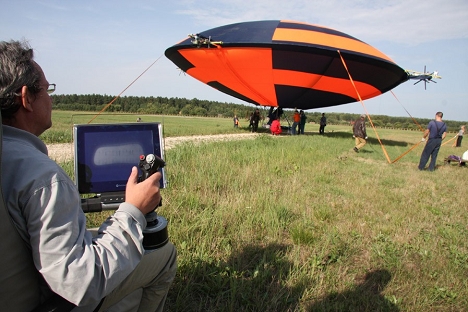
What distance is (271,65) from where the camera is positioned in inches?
499

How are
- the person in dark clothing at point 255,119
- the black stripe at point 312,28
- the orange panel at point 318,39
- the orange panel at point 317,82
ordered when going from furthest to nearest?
the person in dark clothing at point 255,119
the orange panel at point 317,82
the black stripe at point 312,28
the orange panel at point 318,39

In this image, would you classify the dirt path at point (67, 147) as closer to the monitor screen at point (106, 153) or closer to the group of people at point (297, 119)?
the monitor screen at point (106, 153)

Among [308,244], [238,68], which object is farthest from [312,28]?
[308,244]

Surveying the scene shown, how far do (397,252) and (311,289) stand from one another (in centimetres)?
133

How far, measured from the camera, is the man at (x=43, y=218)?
100cm

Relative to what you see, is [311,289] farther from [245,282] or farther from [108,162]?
[108,162]

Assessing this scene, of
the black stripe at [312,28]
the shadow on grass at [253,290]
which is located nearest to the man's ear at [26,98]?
the shadow on grass at [253,290]

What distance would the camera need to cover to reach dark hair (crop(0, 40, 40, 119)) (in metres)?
1.06

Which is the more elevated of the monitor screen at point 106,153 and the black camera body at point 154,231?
the monitor screen at point 106,153

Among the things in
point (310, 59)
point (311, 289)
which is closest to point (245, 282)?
point (311, 289)

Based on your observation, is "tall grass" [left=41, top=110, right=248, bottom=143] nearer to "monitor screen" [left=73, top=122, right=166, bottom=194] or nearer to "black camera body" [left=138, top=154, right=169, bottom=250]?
"monitor screen" [left=73, top=122, right=166, bottom=194]

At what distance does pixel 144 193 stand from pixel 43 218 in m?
0.37

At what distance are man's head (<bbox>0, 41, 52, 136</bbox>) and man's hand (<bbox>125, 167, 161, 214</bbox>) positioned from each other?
1.47 feet

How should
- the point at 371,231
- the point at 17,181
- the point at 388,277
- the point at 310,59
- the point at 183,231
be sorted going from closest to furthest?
the point at 17,181 → the point at 388,277 → the point at 183,231 → the point at 371,231 → the point at 310,59
